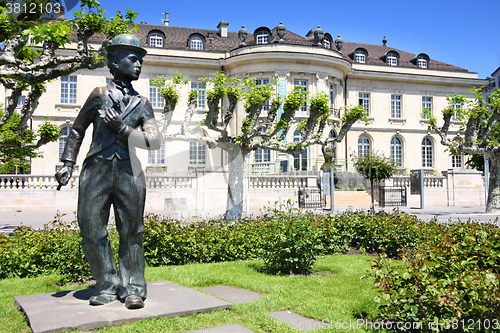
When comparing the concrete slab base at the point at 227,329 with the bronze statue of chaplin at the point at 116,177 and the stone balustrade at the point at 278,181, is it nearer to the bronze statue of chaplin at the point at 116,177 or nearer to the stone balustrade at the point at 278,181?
the bronze statue of chaplin at the point at 116,177

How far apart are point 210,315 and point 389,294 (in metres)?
1.72

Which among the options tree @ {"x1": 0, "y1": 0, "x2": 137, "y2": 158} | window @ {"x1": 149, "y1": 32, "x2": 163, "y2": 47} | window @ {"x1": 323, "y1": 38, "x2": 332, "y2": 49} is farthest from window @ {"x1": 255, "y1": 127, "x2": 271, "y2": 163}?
tree @ {"x1": 0, "y1": 0, "x2": 137, "y2": 158}

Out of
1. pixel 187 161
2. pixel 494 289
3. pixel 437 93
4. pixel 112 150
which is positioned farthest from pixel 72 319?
pixel 437 93

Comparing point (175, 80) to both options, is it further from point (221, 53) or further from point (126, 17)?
point (221, 53)

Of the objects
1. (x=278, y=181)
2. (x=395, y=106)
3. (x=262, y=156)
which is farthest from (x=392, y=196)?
(x=395, y=106)

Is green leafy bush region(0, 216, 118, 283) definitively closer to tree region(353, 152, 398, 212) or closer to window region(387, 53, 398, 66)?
tree region(353, 152, 398, 212)

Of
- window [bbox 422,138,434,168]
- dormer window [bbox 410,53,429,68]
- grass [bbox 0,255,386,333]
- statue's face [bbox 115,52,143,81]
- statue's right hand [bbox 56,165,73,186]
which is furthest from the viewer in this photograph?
dormer window [bbox 410,53,429,68]

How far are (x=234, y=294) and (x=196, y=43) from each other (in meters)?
33.2

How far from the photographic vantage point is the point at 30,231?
286 inches

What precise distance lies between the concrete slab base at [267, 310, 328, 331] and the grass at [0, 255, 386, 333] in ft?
0.27

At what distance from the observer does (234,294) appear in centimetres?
536

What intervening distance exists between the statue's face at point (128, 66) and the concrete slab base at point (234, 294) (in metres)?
2.80

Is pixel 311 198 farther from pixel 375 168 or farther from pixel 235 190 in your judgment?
pixel 235 190

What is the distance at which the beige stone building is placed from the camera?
106 ft
